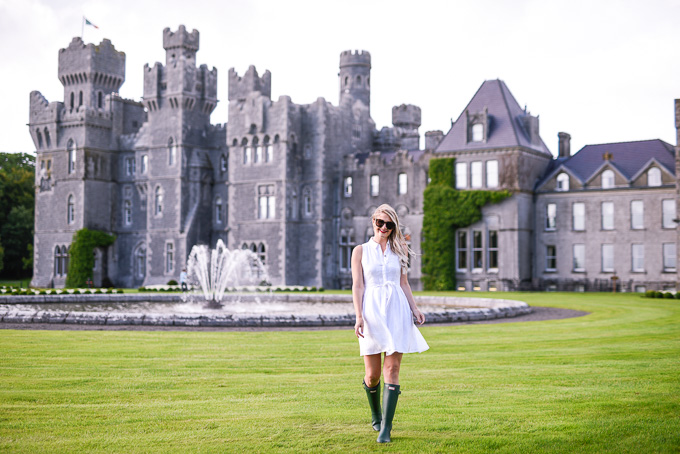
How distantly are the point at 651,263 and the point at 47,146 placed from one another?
146 ft

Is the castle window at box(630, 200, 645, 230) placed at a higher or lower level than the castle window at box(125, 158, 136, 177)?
lower

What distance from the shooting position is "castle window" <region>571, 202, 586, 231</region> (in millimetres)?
44022

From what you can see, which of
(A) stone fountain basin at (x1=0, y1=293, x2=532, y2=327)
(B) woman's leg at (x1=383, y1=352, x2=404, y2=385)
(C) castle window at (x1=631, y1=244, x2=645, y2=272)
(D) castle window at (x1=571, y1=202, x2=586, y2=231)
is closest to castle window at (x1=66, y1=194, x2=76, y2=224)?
(A) stone fountain basin at (x1=0, y1=293, x2=532, y2=327)

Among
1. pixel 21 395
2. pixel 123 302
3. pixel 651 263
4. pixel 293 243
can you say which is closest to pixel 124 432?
pixel 21 395

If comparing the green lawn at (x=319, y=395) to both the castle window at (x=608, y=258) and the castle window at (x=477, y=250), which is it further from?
the castle window at (x=477, y=250)

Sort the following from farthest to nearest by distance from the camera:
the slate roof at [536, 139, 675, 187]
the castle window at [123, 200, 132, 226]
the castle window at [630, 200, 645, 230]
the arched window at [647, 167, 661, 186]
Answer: the castle window at [123, 200, 132, 226] < the slate roof at [536, 139, 675, 187] < the castle window at [630, 200, 645, 230] < the arched window at [647, 167, 661, 186]

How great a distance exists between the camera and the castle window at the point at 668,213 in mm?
41281

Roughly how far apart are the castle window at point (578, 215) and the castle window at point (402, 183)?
34.6 feet

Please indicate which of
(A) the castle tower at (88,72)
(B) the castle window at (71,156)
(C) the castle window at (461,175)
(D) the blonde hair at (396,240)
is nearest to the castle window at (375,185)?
(C) the castle window at (461,175)

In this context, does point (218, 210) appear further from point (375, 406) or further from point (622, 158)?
point (375, 406)

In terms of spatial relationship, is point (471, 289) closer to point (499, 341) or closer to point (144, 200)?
point (144, 200)

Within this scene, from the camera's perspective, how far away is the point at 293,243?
51.1 metres

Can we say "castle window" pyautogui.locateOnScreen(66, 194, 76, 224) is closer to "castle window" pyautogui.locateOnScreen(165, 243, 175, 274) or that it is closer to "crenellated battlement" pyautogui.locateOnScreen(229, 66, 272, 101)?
"castle window" pyautogui.locateOnScreen(165, 243, 175, 274)

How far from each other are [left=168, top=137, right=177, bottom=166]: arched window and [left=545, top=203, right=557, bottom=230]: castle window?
26.3 meters
